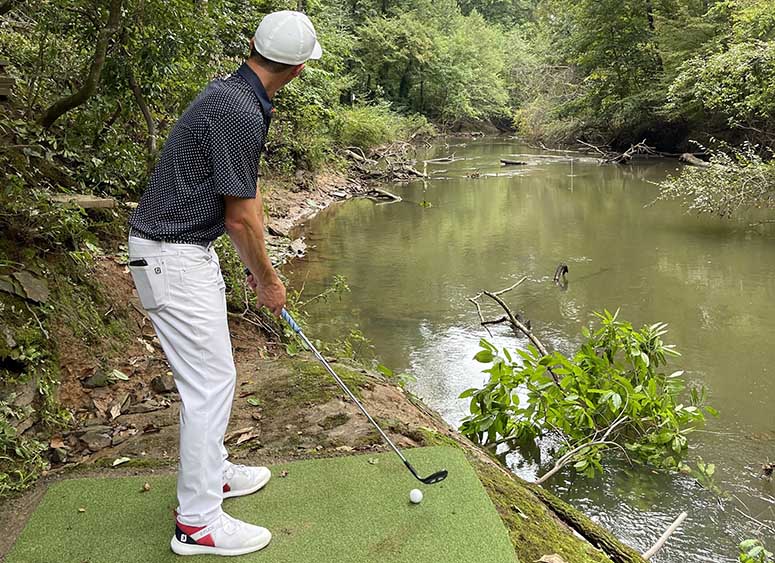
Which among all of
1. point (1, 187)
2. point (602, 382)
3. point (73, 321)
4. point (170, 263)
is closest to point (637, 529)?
point (602, 382)

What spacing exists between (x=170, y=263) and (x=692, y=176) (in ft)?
34.7

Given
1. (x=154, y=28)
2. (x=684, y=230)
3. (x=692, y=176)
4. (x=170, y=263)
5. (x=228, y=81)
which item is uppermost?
(x=154, y=28)

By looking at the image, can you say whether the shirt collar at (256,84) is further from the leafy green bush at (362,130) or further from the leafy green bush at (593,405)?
the leafy green bush at (362,130)

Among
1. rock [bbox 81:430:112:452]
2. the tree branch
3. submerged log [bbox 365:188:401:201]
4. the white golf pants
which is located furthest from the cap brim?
submerged log [bbox 365:188:401:201]

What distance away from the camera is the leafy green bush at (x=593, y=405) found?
430 centimetres

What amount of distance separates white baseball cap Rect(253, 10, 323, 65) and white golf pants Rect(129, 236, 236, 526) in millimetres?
679

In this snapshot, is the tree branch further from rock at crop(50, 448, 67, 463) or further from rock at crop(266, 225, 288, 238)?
rock at crop(266, 225, 288, 238)

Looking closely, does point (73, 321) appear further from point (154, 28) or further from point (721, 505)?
point (721, 505)

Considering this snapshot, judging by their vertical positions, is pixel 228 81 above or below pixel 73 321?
above

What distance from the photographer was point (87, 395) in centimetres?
356

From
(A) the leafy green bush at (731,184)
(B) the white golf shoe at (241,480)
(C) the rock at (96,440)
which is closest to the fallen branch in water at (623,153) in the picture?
(A) the leafy green bush at (731,184)

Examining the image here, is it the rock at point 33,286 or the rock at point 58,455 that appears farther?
the rock at point 33,286

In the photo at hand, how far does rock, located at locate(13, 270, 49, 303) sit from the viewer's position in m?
3.58

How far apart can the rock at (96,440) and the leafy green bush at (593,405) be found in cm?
223
